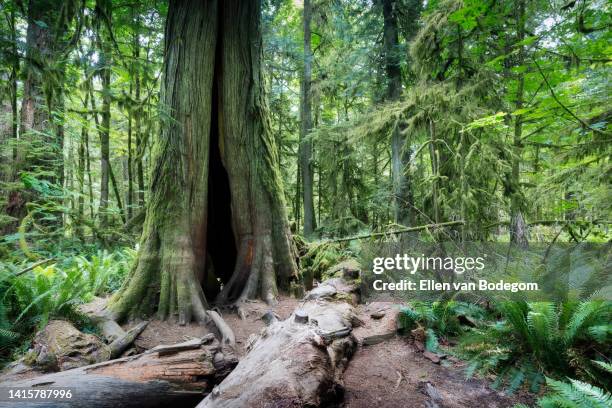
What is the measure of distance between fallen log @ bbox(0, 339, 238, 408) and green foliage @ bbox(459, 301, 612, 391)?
235 centimetres

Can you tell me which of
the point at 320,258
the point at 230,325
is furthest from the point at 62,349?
the point at 320,258

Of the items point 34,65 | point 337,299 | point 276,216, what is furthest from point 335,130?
point 34,65

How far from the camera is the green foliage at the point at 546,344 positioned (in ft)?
8.74

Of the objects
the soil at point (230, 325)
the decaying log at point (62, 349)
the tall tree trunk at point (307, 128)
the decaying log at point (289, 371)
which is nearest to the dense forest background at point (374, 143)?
the soil at point (230, 325)

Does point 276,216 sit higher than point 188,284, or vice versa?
point 276,216

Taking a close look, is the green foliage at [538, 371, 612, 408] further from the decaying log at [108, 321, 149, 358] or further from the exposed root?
the decaying log at [108, 321, 149, 358]

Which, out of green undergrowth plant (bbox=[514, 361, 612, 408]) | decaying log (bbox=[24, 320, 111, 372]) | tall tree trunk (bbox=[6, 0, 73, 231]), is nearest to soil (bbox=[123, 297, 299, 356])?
decaying log (bbox=[24, 320, 111, 372])

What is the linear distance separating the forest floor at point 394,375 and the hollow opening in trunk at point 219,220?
1.66 m

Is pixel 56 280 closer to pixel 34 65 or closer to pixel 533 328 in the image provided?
pixel 34 65

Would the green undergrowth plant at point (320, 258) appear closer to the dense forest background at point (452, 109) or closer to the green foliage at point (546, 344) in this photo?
the dense forest background at point (452, 109)

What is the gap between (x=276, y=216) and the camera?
5773mm

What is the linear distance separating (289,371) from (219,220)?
13.3ft

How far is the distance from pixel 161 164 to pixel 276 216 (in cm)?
202

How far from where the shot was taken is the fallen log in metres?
2.45
